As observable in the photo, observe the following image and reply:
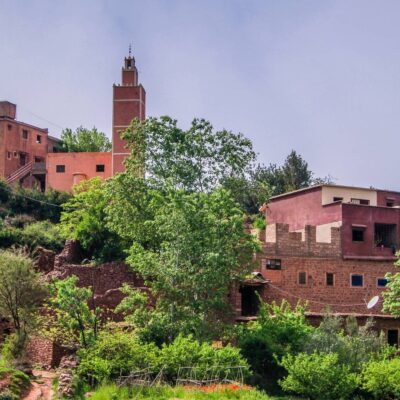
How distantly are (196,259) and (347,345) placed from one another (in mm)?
6159

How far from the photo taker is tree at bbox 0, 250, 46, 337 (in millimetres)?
26188

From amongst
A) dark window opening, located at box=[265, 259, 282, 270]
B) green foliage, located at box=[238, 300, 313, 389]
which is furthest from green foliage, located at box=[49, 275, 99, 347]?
dark window opening, located at box=[265, 259, 282, 270]

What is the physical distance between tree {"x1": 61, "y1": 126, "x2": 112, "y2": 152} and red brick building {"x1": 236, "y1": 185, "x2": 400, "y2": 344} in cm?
2939

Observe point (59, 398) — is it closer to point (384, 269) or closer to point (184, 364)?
point (184, 364)

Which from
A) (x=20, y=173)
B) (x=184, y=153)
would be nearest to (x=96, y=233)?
(x=184, y=153)

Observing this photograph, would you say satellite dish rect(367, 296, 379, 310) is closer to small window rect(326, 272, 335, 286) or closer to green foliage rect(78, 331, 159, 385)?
small window rect(326, 272, 335, 286)

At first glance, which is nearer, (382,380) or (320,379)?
(320,379)

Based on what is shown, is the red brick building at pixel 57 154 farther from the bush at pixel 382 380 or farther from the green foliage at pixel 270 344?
the bush at pixel 382 380

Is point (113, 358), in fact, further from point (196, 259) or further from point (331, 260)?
point (331, 260)

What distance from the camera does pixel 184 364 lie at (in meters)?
25.4

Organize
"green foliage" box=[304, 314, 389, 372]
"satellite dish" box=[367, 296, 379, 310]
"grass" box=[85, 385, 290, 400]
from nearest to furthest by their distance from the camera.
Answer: "grass" box=[85, 385, 290, 400], "green foliage" box=[304, 314, 389, 372], "satellite dish" box=[367, 296, 379, 310]

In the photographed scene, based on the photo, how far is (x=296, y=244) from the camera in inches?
1455

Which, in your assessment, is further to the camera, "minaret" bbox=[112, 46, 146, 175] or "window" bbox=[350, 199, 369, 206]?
"minaret" bbox=[112, 46, 146, 175]

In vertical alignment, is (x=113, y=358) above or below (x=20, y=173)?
below
